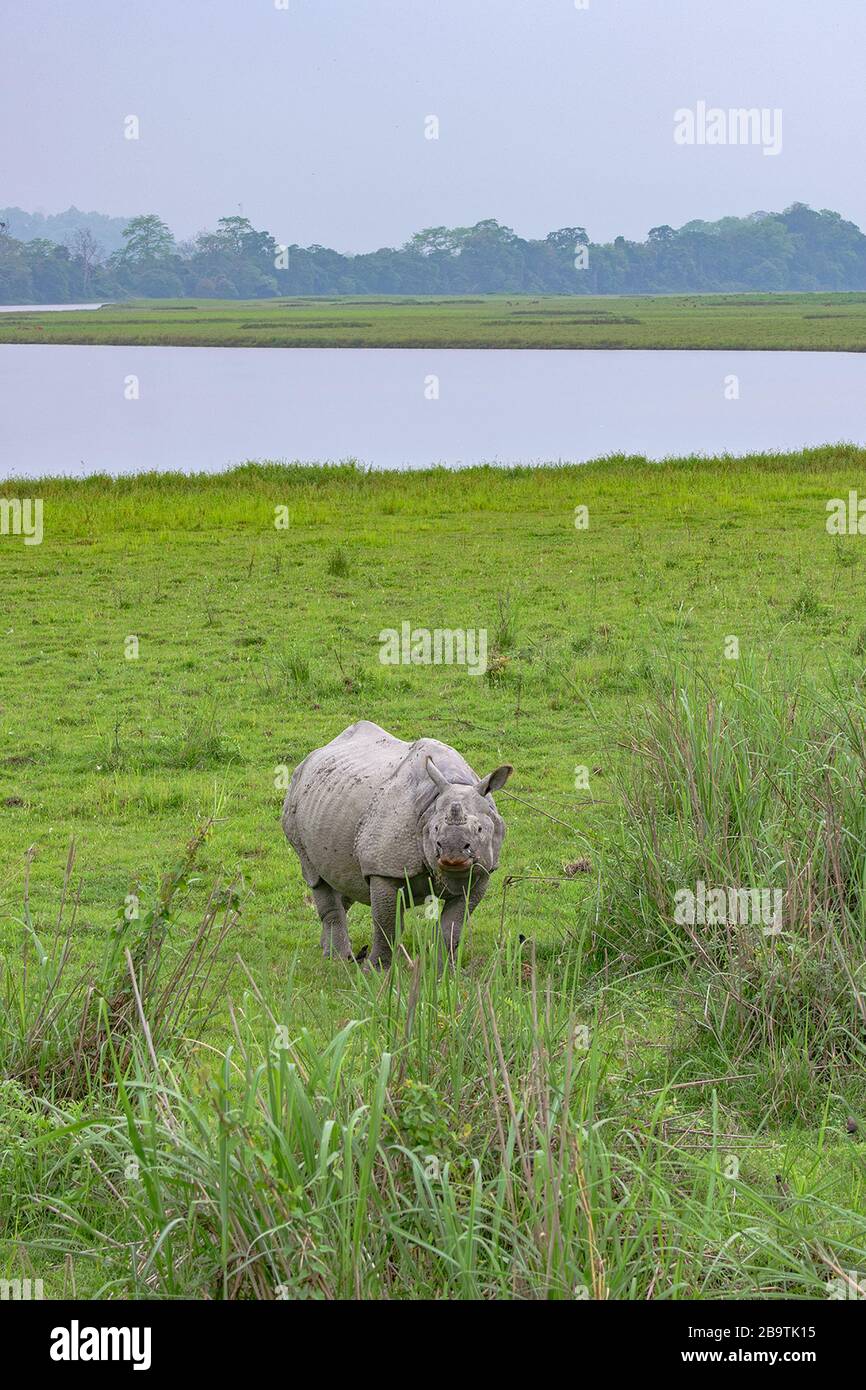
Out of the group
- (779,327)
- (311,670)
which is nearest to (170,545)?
(311,670)

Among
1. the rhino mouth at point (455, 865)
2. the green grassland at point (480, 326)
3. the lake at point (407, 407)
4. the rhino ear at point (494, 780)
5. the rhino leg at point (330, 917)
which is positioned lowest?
the rhino leg at point (330, 917)

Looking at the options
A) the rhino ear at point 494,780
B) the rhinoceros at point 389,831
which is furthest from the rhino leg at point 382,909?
the rhino ear at point 494,780

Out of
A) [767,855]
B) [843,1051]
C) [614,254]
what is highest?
[614,254]

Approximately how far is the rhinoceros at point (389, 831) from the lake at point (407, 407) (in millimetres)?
13415

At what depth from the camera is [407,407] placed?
62688 mm

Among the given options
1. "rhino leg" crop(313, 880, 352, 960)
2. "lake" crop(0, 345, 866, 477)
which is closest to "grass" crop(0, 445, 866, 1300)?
"rhino leg" crop(313, 880, 352, 960)

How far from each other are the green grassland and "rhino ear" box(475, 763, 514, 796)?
81904 millimetres

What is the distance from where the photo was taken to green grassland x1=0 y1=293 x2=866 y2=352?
9388cm

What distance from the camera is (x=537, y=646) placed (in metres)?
14.4

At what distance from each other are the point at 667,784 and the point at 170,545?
14.2m

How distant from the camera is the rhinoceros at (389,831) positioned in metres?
6.62

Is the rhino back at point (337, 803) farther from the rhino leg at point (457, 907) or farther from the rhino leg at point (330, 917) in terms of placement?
the rhino leg at point (457, 907)
